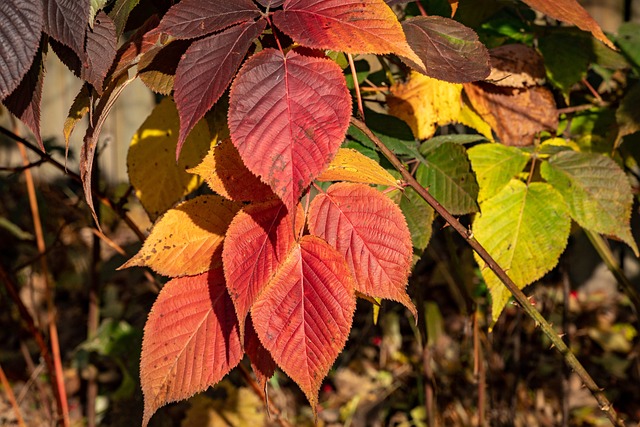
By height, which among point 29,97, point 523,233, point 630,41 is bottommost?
point 523,233

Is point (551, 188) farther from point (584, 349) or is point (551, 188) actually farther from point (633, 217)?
point (584, 349)

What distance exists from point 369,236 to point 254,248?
0.39 feet

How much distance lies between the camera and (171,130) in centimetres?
93

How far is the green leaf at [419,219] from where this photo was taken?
2.81 feet

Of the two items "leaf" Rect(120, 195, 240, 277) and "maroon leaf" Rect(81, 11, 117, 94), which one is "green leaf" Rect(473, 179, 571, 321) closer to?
"leaf" Rect(120, 195, 240, 277)

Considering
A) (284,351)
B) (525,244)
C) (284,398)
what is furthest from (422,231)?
(284,398)

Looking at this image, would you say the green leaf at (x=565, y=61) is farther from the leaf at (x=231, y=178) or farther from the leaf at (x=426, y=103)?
the leaf at (x=231, y=178)

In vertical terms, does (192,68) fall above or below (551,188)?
above

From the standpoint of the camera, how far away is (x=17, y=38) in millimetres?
642

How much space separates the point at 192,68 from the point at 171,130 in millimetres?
322

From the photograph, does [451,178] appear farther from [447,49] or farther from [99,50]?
[99,50]

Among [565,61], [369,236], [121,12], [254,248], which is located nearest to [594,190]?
[565,61]

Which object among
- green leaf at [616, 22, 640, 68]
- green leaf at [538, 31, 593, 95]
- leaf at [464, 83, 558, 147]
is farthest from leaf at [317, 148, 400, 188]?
green leaf at [616, 22, 640, 68]

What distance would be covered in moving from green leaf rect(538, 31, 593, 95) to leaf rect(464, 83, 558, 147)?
0.05 metres
